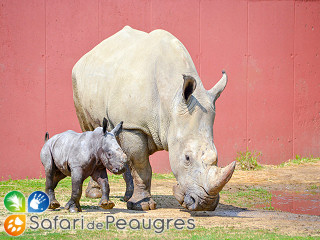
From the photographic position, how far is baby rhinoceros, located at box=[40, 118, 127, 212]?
6.61 metres

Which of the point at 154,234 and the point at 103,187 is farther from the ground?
the point at 103,187

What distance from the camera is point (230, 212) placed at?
738cm

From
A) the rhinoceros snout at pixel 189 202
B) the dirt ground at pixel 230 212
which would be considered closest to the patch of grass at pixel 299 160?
the dirt ground at pixel 230 212

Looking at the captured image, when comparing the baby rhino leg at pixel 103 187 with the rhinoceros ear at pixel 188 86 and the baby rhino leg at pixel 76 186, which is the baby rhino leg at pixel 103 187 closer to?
the baby rhino leg at pixel 76 186

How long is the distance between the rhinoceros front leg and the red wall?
11.4ft

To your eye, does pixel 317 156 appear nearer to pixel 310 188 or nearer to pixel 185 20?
pixel 310 188

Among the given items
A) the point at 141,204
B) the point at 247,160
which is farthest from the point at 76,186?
the point at 247,160

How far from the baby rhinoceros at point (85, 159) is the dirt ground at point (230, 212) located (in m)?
0.25

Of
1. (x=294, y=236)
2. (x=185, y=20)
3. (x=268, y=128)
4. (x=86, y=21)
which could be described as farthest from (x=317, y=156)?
(x=294, y=236)

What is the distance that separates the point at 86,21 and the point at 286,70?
156 inches

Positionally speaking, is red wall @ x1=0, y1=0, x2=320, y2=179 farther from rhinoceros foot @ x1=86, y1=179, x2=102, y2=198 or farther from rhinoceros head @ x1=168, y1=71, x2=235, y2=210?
rhinoceros head @ x1=168, y1=71, x2=235, y2=210

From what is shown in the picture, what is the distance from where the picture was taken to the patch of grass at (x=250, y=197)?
8.30 metres

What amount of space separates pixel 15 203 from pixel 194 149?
2.05 m

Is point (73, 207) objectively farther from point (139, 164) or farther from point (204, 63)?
point (204, 63)
